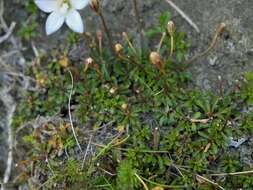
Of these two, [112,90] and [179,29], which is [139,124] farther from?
[179,29]

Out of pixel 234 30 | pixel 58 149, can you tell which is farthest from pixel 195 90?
pixel 58 149

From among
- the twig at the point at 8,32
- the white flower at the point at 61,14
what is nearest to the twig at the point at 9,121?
the twig at the point at 8,32

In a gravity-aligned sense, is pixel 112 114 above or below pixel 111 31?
below

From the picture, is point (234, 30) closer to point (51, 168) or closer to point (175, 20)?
Answer: point (175, 20)

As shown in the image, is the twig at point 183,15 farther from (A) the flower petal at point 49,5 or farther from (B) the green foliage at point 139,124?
(A) the flower petal at point 49,5

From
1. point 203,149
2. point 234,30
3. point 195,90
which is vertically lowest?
point 203,149

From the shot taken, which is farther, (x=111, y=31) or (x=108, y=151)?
(x=111, y=31)

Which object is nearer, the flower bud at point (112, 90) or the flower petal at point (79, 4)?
the flower petal at point (79, 4)

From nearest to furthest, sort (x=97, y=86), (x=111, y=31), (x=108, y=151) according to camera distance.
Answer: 1. (x=108, y=151)
2. (x=97, y=86)
3. (x=111, y=31)
